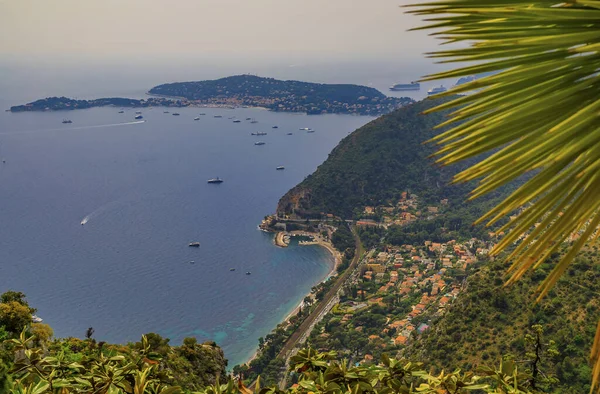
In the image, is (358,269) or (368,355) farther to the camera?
(358,269)

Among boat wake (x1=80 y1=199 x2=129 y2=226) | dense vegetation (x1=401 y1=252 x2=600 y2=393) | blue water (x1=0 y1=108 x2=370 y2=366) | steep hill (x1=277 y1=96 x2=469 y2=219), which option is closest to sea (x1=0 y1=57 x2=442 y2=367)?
blue water (x1=0 y1=108 x2=370 y2=366)

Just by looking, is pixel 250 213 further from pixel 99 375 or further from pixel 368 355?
pixel 99 375

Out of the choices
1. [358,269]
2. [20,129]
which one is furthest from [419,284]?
[20,129]

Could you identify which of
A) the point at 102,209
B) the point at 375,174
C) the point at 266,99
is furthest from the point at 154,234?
the point at 266,99

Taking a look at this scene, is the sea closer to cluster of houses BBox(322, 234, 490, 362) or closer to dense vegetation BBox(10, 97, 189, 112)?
cluster of houses BBox(322, 234, 490, 362)

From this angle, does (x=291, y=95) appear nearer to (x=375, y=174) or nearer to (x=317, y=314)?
(x=375, y=174)

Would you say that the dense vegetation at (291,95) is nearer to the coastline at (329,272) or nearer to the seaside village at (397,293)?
the coastline at (329,272)
